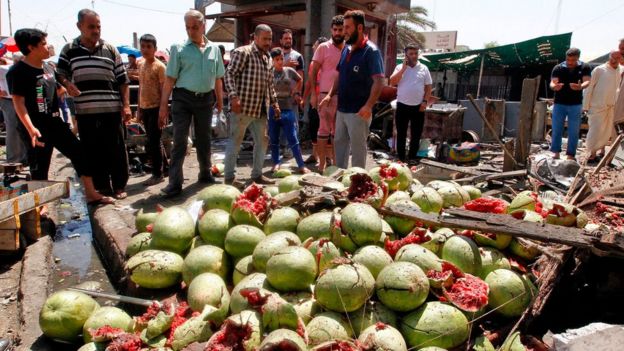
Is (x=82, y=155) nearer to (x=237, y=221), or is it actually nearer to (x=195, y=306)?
(x=237, y=221)

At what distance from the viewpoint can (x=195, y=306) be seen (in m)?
2.69

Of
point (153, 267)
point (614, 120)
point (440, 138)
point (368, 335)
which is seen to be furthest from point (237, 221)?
point (614, 120)

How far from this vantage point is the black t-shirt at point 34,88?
4719 mm

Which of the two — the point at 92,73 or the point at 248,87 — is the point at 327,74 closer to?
the point at 248,87

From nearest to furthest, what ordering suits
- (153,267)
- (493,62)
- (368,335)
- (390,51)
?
(368,335) < (153,267) < (390,51) < (493,62)

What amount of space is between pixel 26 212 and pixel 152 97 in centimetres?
278

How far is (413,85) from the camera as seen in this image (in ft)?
27.2

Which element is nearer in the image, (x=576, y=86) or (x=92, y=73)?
(x=92, y=73)

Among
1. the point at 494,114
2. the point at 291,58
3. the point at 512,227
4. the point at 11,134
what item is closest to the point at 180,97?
the point at 291,58

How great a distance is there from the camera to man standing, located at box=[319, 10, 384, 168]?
5277 millimetres

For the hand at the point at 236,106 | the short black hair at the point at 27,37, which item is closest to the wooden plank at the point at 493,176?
the hand at the point at 236,106

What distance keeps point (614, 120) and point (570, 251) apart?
8176 millimetres

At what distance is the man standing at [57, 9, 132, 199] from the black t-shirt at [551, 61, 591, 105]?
8.29 metres

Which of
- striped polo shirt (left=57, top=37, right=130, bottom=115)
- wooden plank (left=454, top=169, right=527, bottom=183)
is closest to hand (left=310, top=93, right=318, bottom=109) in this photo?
wooden plank (left=454, top=169, right=527, bottom=183)
